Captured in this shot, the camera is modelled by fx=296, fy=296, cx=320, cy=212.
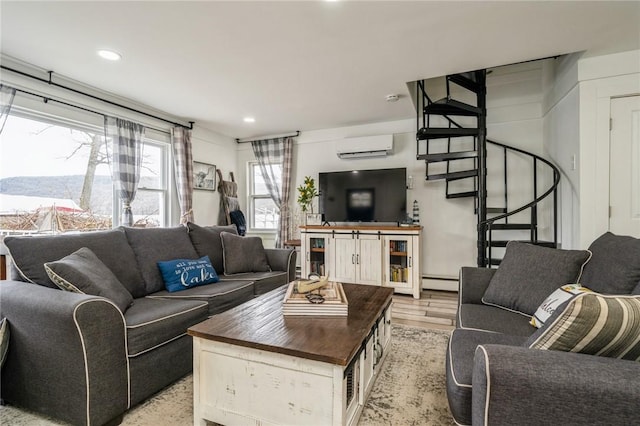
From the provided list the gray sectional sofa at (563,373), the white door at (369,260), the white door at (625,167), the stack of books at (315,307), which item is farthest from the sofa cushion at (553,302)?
the white door at (369,260)

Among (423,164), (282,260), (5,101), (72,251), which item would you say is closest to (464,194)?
(423,164)

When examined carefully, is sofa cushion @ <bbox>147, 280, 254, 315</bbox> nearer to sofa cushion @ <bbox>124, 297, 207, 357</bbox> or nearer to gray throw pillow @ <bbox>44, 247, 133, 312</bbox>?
sofa cushion @ <bbox>124, 297, 207, 357</bbox>

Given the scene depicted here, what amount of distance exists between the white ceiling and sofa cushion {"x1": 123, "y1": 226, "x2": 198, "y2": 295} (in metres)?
1.52

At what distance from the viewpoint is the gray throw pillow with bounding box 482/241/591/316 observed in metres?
1.67

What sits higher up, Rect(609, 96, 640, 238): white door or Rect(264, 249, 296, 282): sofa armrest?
Rect(609, 96, 640, 238): white door

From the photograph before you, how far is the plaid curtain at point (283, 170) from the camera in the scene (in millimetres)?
5023

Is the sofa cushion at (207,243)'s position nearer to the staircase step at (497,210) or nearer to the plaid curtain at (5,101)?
the plaid curtain at (5,101)

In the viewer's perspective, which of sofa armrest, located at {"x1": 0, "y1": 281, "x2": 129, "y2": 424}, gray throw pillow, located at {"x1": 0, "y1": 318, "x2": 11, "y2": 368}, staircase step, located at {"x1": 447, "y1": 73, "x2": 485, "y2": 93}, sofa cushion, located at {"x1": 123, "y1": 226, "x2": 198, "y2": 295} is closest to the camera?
sofa armrest, located at {"x1": 0, "y1": 281, "x2": 129, "y2": 424}

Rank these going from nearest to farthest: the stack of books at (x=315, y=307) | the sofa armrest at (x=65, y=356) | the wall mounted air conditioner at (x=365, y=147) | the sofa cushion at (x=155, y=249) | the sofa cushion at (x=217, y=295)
Answer: the sofa armrest at (x=65, y=356) → the stack of books at (x=315, y=307) → the sofa cushion at (x=217, y=295) → the sofa cushion at (x=155, y=249) → the wall mounted air conditioner at (x=365, y=147)

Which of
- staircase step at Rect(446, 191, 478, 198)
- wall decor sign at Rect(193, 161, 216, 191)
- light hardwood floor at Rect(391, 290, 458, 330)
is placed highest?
wall decor sign at Rect(193, 161, 216, 191)

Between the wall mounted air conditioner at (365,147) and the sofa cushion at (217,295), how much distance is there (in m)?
2.77

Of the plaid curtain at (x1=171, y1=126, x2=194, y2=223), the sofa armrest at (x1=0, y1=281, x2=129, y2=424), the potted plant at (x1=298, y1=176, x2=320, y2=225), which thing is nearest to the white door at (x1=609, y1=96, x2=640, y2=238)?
the potted plant at (x1=298, y1=176, x2=320, y2=225)

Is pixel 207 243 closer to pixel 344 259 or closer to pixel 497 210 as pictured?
pixel 344 259

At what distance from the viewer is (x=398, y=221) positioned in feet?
13.5
